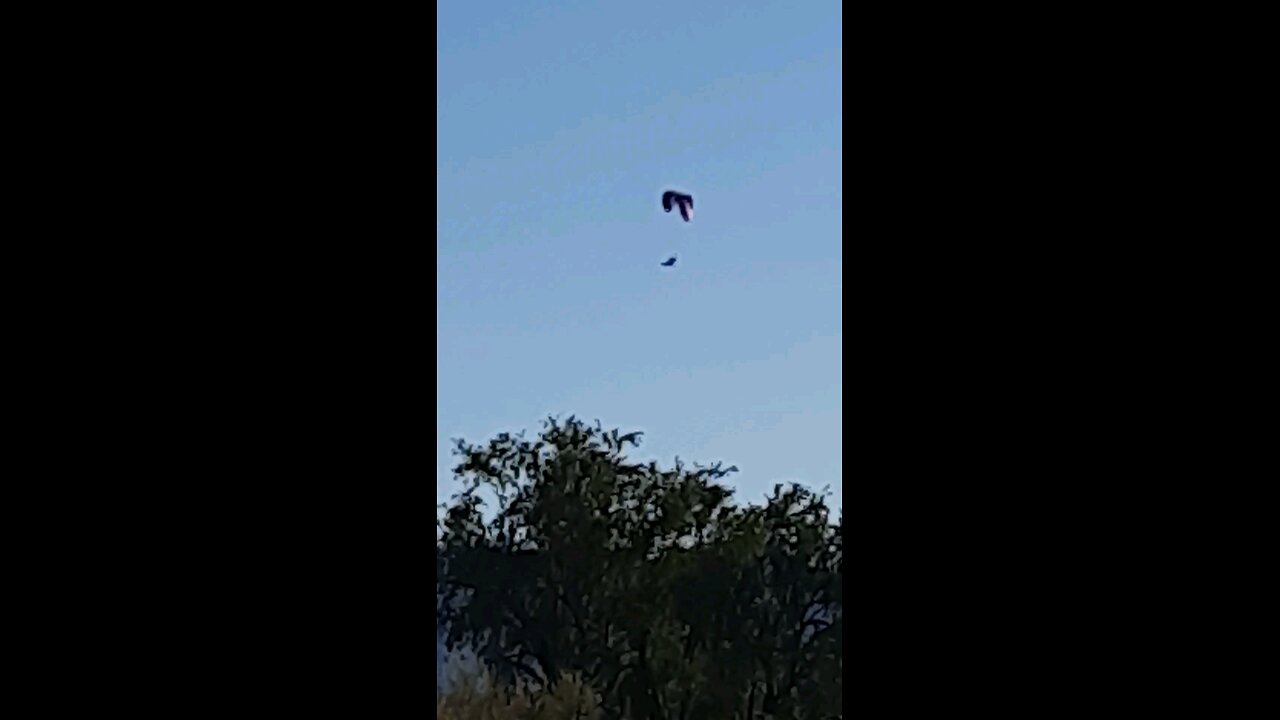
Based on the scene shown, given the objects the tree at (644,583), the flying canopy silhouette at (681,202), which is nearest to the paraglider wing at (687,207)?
the flying canopy silhouette at (681,202)

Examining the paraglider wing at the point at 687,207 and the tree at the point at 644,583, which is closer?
the paraglider wing at the point at 687,207

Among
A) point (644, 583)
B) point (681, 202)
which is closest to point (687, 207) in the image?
point (681, 202)

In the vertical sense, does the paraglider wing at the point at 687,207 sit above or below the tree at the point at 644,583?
above

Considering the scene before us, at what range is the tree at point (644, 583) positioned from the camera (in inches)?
282

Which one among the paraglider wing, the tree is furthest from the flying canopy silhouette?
the tree

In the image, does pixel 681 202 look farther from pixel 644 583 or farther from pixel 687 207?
pixel 644 583

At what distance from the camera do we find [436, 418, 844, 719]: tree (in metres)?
7.17

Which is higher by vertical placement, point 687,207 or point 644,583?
point 687,207

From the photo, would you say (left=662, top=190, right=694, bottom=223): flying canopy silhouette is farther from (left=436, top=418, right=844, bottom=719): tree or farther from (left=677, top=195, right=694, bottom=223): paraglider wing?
(left=436, top=418, right=844, bottom=719): tree

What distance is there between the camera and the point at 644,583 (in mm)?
7422

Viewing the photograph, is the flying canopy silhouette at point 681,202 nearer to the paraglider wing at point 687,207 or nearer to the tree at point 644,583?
the paraglider wing at point 687,207

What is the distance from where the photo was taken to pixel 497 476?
719cm
